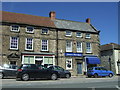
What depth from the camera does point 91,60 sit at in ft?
99.0

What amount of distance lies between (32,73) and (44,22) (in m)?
14.5

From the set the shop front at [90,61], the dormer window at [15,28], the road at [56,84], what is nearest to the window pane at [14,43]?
the dormer window at [15,28]

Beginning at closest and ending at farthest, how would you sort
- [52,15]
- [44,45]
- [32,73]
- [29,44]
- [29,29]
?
[32,73] → [29,44] → [29,29] → [44,45] → [52,15]

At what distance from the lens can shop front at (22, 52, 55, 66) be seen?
26178 mm

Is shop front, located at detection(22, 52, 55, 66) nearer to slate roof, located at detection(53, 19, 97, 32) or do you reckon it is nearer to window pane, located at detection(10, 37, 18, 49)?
window pane, located at detection(10, 37, 18, 49)

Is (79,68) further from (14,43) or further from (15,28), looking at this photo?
(15,28)

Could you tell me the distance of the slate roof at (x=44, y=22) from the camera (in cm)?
2749

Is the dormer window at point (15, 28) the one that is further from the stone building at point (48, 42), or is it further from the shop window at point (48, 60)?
the shop window at point (48, 60)

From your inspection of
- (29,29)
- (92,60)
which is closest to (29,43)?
(29,29)

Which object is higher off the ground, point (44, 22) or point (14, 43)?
point (44, 22)

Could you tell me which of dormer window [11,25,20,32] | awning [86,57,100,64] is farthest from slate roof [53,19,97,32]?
dormer window [11,25,20,32]

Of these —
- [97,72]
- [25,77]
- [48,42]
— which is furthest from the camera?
[48,42]

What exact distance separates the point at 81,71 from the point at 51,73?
12856 mm

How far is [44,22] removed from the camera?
3002cm
